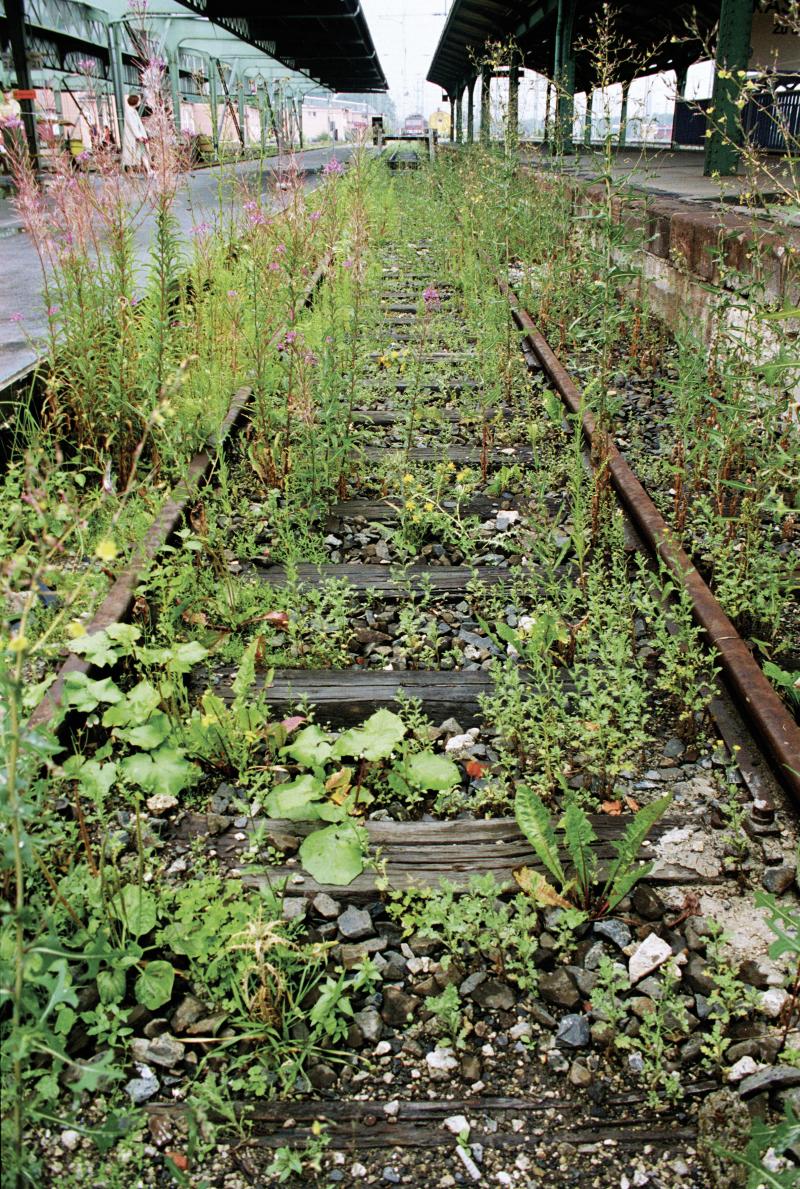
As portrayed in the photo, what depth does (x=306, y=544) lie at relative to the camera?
385 centimetres

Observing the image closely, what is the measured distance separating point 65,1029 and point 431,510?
2715mm

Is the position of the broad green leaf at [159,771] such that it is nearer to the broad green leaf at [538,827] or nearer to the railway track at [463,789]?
the railway track at [463,789]

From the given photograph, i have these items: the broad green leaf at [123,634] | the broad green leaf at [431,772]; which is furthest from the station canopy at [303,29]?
the broad green leaf at [431,772]

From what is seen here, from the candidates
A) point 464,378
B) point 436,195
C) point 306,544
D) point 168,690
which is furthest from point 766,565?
point 436,195

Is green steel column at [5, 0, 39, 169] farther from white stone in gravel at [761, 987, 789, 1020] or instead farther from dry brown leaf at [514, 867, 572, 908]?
white stone in gravel at [761, 987, 789, 1020]

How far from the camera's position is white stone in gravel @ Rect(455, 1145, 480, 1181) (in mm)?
1608

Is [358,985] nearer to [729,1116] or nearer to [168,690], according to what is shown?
[729,1116]

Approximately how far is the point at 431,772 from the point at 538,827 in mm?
382

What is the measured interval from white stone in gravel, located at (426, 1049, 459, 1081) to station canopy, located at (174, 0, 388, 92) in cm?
Answer: 2189

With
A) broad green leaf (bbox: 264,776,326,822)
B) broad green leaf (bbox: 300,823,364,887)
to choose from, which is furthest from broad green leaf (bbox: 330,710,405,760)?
broad green leaf (bbox: 300,823,364,887)

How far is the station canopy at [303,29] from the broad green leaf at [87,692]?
20709 mm

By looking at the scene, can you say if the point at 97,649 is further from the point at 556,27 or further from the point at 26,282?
the point at 556,27

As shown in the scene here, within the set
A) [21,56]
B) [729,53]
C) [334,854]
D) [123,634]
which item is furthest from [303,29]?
[334,854]

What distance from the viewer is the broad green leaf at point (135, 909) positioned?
1.99 meters
